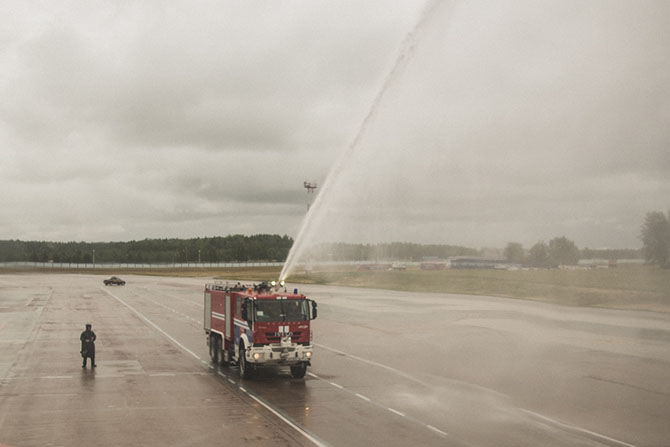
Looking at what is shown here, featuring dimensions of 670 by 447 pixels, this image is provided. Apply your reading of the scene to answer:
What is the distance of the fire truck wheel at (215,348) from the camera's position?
2730 centimetres

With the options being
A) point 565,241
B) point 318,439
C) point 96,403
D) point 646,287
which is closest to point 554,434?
point 318,439

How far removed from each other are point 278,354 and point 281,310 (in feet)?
5.41

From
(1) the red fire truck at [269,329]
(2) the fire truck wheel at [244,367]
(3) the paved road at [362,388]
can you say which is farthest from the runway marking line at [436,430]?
(2) the fire truck wheel at [244,367]

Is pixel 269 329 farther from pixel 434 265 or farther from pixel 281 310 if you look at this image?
pixel 434 265

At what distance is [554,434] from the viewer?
52.1 feet

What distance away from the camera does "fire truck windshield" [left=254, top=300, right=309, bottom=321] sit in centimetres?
2259

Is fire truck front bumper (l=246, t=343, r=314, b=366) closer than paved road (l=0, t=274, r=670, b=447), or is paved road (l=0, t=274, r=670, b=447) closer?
paved road (l=0, t=274, r=670, b=447)

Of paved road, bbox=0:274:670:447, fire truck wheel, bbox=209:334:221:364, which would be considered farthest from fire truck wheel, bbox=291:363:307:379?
fire truck wheel, bbox=209:334:221:364

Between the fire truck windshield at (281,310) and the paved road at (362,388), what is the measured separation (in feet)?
8.34

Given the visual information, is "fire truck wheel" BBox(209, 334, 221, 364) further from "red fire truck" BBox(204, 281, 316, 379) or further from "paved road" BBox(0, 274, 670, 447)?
"red fire truck" BBox(204, 281, 316, 379)

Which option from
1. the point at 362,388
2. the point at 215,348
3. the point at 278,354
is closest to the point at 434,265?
the point at 215,348

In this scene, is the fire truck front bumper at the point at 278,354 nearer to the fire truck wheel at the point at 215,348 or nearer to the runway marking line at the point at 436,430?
the fire truck wheel at the point at 215,348

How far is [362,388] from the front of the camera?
22.2 metres

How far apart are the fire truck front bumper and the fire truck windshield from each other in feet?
3.38
